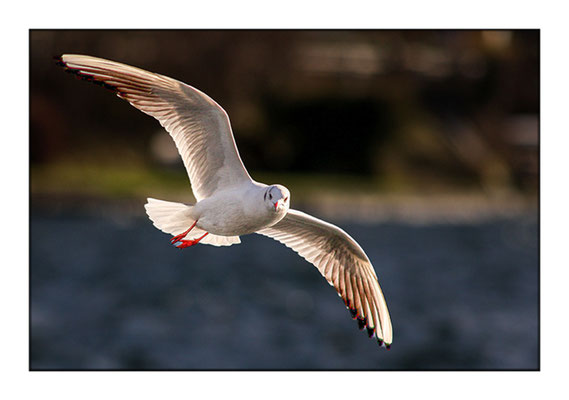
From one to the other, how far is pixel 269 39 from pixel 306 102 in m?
1.69

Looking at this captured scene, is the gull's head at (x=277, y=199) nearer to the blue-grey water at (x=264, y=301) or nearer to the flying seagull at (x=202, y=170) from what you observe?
the flying seagull at (x=202, y=170)

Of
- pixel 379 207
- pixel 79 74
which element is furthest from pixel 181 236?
pixel 379 207

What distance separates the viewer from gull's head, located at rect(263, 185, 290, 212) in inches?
96.1

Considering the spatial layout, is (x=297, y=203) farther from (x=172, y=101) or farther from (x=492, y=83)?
(x=172, y=101)

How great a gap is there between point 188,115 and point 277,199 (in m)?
0.53

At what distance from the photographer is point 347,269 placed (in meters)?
3.29

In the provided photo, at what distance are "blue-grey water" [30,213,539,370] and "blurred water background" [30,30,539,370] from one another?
4cm

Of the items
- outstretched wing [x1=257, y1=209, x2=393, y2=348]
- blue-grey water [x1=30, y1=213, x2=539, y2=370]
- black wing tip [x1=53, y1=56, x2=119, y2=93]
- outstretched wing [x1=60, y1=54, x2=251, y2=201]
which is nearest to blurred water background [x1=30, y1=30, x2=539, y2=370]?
blue-grey water [x1=30, y1=213, x2=539, y2=370]

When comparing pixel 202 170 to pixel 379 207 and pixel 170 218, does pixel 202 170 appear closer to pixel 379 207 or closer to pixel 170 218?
pixel 170 218

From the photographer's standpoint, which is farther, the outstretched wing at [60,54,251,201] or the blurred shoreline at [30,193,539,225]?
the blurred shoreline at [30,193,539,225]

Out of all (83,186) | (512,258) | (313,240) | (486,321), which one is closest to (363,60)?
(512,258)

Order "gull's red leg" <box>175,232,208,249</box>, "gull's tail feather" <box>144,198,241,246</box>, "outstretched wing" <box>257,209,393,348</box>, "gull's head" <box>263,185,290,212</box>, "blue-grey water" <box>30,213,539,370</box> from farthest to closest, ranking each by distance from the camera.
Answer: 1. "blue-grey water" <box>30,213,539,370</box>
2. "outstretched wing" <box>257,209,393,348</box>
3. "gull's tail feather" <box>144,198,241,246</box>
4. "gull's red leg" <box>175,232,208,249</box>
5. "gull's head" <box>263,185,290,212</box>

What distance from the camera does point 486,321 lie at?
1010cm

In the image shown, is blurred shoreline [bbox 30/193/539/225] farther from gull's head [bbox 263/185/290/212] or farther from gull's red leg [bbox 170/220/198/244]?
gull's head [bbox 263/185/290/212]
